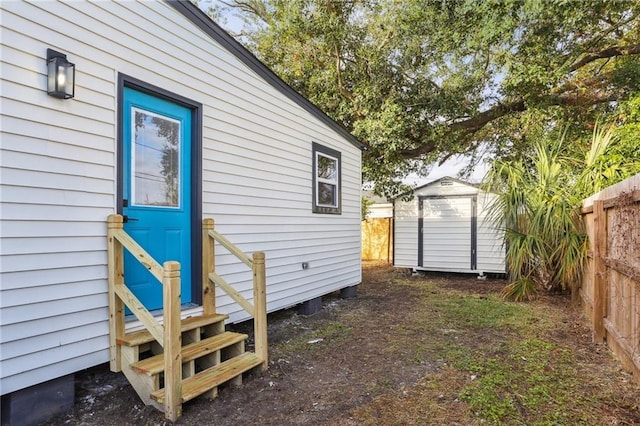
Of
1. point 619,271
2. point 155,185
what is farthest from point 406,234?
point 155,185

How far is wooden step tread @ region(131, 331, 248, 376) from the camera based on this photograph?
2.58m

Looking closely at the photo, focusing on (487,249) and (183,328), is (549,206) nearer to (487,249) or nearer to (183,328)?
(487,249)

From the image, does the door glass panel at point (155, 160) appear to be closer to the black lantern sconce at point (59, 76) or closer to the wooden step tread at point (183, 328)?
the black lantern sconce at point (59, 76)

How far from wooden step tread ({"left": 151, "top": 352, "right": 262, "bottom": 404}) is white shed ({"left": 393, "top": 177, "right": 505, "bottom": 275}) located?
292 inches

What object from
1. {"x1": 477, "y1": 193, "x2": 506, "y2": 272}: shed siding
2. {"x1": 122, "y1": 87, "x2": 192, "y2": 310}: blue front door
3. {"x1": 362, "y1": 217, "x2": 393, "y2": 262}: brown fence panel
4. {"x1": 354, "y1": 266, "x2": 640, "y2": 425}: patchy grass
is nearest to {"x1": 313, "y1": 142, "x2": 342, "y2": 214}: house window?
{"x1": 354, "y1": 266, "x2": 640, "y2": 425}: patchy grass

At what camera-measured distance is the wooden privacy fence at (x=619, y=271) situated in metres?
2.99

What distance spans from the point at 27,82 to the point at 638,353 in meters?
4.66

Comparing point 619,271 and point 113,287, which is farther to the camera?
point 619,271

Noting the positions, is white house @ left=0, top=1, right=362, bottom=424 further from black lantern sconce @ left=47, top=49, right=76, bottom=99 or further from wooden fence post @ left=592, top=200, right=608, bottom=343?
wooden fence post @ left=592, top=200, right=608, bottom=343

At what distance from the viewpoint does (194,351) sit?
291 centimetres

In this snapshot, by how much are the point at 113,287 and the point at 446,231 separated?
27.4 ft

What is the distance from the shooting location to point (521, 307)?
589 centimetres

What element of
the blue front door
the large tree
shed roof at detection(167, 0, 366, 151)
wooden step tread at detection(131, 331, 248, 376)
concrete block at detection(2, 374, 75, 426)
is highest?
the large tree

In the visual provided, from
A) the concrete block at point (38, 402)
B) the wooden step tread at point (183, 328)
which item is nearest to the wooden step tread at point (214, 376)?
the wooden step tread at point (183, 328)
